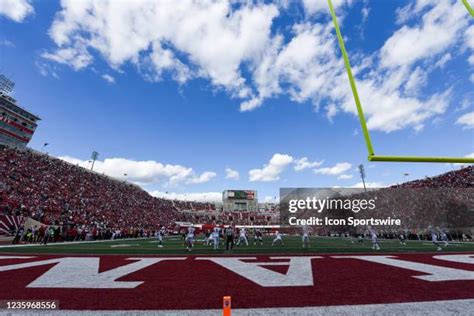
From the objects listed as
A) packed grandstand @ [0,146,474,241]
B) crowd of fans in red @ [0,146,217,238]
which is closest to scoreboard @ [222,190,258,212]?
packed grandstand @ [0,146,474,241]

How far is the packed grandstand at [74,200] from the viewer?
2643 cm

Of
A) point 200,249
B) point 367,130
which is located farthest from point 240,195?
point 367,130

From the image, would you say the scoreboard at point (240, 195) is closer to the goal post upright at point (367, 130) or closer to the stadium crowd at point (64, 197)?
the stadium crowd at point (64, 197)

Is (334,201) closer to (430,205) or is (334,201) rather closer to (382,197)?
(382,197)

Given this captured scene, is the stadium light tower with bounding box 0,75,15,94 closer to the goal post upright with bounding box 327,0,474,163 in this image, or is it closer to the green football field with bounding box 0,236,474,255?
the green football field with bounding box 0,236,474,255

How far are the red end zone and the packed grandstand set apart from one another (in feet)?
61.5

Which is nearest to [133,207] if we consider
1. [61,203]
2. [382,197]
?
[61,203]

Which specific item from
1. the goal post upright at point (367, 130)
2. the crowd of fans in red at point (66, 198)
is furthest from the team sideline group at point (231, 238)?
the crowd of fans in red at point (66, 198)

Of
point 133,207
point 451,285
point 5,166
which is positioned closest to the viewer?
point 451,285

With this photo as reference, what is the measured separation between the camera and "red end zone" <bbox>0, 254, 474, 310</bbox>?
4.63 m

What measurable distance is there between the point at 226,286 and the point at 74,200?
3567 cm

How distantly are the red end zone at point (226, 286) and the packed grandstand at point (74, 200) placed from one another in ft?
61.5

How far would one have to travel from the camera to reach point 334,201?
237 feet

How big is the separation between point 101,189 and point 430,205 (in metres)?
50.4
